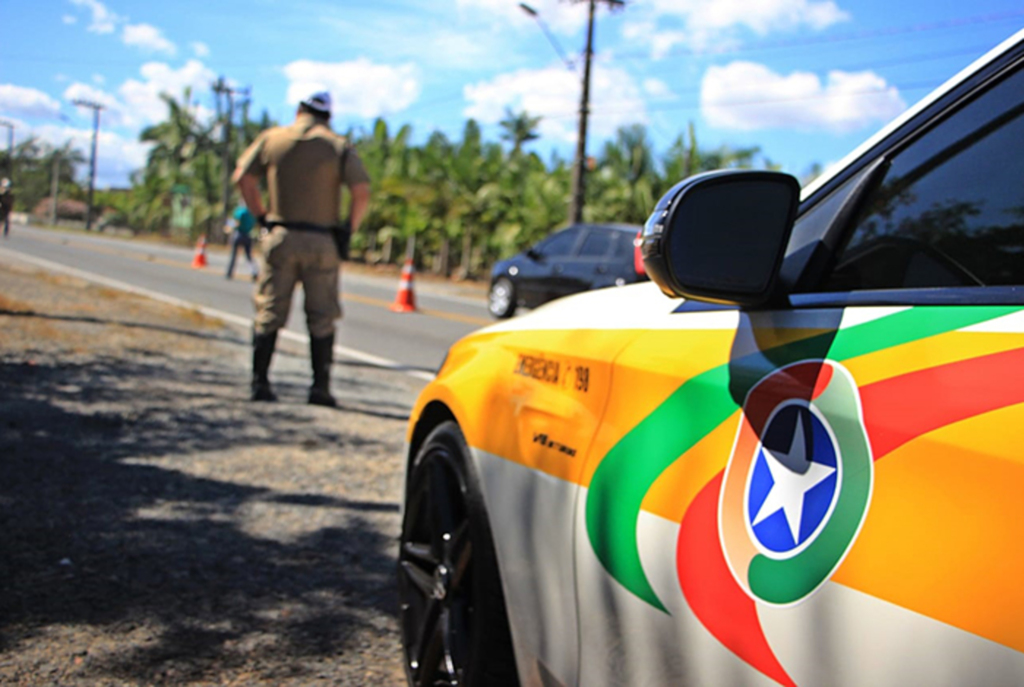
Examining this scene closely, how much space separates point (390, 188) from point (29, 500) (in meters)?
30.7

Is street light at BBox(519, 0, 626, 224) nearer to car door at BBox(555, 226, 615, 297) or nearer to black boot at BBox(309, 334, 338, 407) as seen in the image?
car door at BBox(555, 226, 615, 297)

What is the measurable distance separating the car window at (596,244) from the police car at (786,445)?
498 inches

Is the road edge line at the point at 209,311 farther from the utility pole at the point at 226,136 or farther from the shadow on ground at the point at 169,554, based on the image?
the utility pole at the point at 226,136

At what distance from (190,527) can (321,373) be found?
2.78m

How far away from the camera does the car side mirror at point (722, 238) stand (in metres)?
1.60

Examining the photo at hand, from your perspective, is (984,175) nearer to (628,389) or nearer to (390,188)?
(628,389)

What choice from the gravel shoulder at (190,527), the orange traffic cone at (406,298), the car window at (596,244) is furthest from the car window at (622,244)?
the gravel shoulder at (190,527)

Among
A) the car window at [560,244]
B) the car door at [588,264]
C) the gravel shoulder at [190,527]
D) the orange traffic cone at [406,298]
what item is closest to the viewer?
the gravel shoulder at [190,527]

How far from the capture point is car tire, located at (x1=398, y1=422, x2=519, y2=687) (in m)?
2.21

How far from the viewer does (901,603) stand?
116cm

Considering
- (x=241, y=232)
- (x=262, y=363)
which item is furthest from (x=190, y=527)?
(x=241, y=232)

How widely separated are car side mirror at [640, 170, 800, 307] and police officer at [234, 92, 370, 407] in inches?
189

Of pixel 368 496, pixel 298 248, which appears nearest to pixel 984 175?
pixel 368 496

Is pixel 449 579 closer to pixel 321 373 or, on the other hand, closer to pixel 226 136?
pixel 321 373
